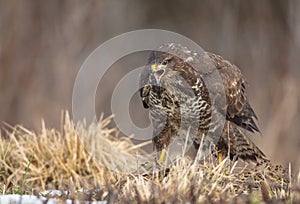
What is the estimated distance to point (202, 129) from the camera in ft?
18.4

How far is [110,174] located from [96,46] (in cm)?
713

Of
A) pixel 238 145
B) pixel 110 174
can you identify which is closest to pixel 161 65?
pixel 238 145

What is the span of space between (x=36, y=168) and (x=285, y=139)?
4665 millimetres

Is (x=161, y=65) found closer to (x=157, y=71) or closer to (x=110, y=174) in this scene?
(x=157, y=71)

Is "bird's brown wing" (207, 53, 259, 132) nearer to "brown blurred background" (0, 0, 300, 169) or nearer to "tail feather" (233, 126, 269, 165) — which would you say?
"tail feather" (233, 126, 269, 165)

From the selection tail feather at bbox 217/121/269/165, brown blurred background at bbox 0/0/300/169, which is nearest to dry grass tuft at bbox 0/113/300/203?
tail feather at bbox 217/121/269/165

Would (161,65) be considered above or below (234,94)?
above

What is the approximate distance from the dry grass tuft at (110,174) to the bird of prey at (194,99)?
0.29 meters

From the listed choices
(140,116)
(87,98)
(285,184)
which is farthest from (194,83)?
(140,116)

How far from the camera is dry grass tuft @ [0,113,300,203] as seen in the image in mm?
4098

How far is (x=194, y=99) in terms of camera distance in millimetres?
5484

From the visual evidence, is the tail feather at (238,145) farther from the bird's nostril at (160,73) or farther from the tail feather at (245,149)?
the bird's nostril at (160,73)

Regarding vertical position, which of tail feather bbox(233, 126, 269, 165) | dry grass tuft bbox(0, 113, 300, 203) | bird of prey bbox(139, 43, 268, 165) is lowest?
dry grass tuft bbox(0, 113, 300, 203)

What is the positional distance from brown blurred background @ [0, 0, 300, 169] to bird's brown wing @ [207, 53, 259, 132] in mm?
2913
